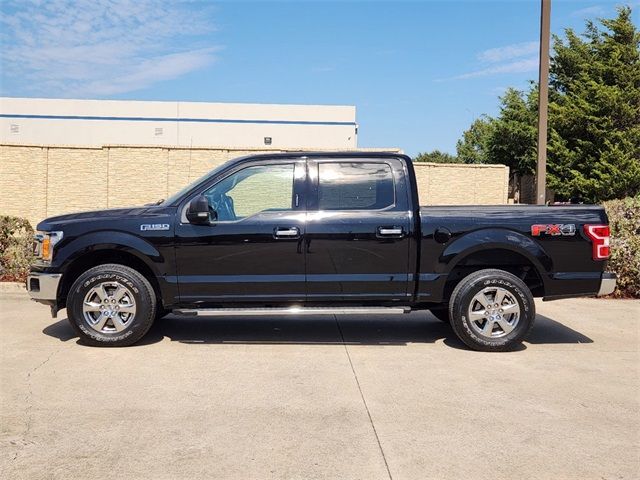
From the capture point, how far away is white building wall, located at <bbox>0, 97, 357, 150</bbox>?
5091 centimetres

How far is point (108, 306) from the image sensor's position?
5973mm

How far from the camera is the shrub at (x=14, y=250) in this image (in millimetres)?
9703

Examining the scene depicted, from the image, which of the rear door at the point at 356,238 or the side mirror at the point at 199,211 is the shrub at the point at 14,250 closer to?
the side mirror at the point at 199,211

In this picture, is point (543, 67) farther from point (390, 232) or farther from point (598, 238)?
point (390, 232)

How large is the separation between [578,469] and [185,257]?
13.2 ft

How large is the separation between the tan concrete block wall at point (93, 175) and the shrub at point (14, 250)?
34.7 feet

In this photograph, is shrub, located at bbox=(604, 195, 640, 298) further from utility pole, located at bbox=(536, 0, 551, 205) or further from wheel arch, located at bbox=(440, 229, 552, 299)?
wheel arch, located at bbox=(440, 229, 552, 299)

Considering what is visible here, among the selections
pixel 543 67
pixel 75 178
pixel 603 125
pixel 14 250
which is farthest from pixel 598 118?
pixel 14 250

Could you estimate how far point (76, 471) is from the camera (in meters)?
3.32

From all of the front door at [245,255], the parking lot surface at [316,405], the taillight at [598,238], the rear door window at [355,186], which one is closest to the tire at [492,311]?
the parking lot surface at [316,405]

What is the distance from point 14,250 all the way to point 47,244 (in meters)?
4.44

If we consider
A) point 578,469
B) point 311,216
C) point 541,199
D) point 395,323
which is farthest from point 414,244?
point 541,199

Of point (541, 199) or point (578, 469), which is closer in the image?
point (578, 469)

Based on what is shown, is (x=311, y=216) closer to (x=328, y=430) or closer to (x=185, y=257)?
(x=185, y=257)
